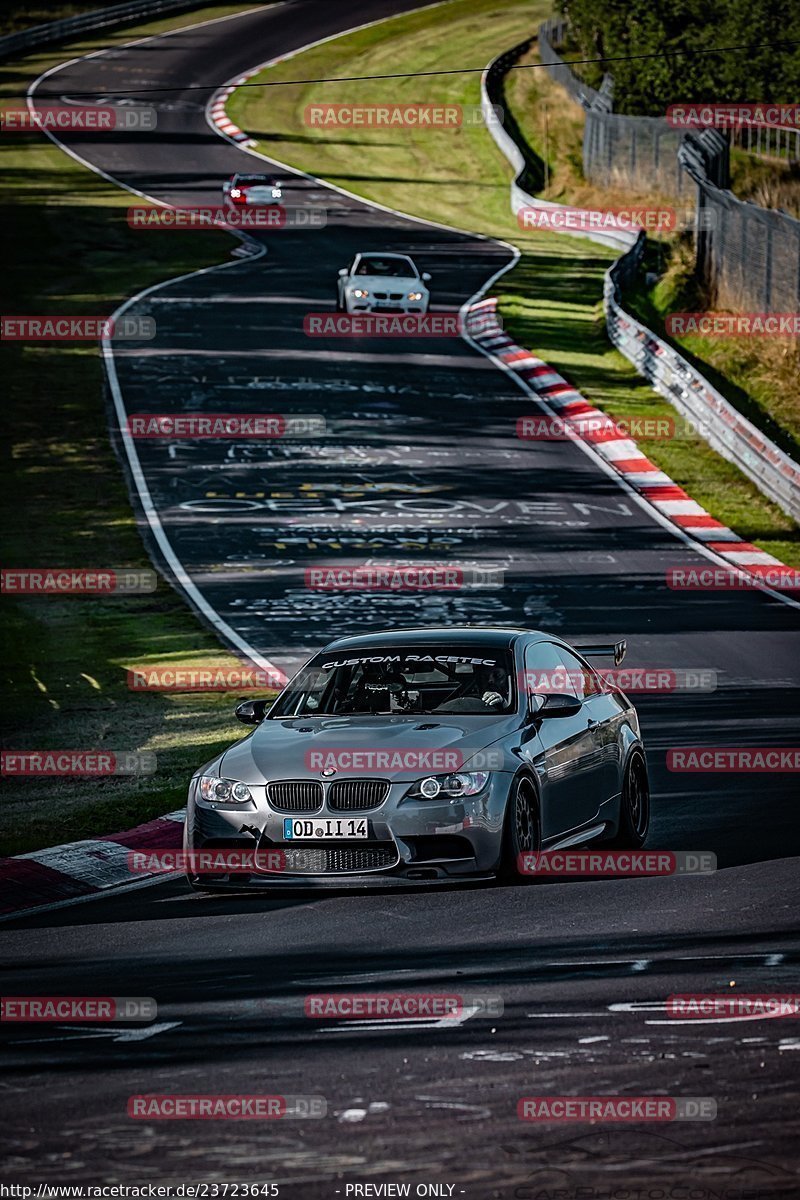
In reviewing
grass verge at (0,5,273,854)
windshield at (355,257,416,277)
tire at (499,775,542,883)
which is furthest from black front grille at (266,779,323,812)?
windshield at (355,257,416,277)

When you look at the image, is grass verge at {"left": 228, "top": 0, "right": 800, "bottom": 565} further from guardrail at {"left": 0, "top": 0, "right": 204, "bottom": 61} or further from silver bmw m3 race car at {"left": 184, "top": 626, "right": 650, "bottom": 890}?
silver bmw m3 race car at {"left": 184, "top": 626, "right": 650, "bottom": 890}

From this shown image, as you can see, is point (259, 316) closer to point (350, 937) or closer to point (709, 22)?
point (709, 22)

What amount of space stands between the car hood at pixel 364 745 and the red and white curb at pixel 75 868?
1246 mm

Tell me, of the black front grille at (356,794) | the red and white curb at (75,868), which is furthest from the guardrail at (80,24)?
the black front grille at (356,794)

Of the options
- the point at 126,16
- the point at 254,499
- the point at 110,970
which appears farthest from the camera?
the point at 126,16

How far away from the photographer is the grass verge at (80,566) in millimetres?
14391

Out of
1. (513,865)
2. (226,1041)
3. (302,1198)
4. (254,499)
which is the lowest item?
(254,499)

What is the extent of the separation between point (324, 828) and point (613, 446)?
867 inches

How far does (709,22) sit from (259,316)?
2283 cm

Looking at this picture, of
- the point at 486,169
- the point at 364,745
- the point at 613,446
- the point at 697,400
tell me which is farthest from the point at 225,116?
the point at 364,745

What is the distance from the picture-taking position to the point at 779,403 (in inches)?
1254

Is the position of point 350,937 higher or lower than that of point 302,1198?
lower

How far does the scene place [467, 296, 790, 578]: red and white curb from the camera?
25078 mm

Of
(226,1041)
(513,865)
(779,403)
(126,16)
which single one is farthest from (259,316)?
(126,16)
